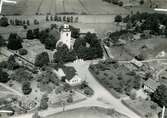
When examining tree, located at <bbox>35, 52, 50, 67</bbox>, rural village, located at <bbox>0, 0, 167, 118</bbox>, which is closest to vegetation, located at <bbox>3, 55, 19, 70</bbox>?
rural village, located at <bbox>0, 0, 167, 118</bbox>

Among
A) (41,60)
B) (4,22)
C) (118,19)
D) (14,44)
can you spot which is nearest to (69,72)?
(41,60)

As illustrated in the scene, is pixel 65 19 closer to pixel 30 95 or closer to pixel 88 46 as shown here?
pixel 88 46

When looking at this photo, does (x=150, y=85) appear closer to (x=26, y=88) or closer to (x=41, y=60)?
(x=41, y=60)

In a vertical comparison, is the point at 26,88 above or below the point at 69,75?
below

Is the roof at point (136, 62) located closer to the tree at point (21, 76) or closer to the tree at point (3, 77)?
the tree at point (21, 76)

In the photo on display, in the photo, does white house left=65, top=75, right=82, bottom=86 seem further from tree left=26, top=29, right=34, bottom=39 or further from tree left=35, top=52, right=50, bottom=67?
tree left=26, top=29, right=34, bottom=39

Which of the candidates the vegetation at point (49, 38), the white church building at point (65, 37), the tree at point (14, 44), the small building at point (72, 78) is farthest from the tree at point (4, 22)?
the small building at point (72, 78)
